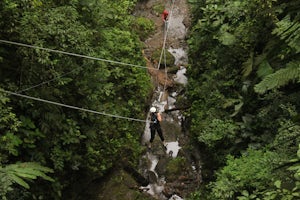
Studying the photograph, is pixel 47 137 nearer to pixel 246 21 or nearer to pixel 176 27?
pixel 246 21

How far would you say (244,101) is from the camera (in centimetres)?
873

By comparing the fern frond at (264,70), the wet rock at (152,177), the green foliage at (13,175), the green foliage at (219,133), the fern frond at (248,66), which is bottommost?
the green foliage at (13,175)

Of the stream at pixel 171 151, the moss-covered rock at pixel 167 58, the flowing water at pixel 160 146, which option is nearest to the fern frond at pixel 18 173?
the flowing water at pixel 160 146

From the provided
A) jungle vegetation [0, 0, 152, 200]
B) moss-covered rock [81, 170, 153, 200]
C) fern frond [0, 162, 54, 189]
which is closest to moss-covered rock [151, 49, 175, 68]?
jungle vegetation [0, 0, 152, 200]

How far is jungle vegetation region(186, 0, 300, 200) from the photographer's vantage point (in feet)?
19.4

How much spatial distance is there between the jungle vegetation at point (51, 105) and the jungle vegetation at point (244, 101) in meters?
2.94

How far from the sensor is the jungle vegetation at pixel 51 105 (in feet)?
19.3

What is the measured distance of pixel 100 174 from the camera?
868 cm

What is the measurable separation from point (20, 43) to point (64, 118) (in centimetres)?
188

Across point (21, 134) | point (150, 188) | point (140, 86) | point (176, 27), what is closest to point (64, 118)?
point (21, 134)

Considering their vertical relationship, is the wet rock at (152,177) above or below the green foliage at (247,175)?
above

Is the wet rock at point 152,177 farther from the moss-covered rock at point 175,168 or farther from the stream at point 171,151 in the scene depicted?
the moss-covered rock at point 175,168

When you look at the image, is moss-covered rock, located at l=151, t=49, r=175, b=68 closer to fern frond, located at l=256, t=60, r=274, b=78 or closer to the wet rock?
the wet rock

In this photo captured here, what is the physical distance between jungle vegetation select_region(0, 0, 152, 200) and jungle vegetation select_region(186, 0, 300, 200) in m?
2.94
